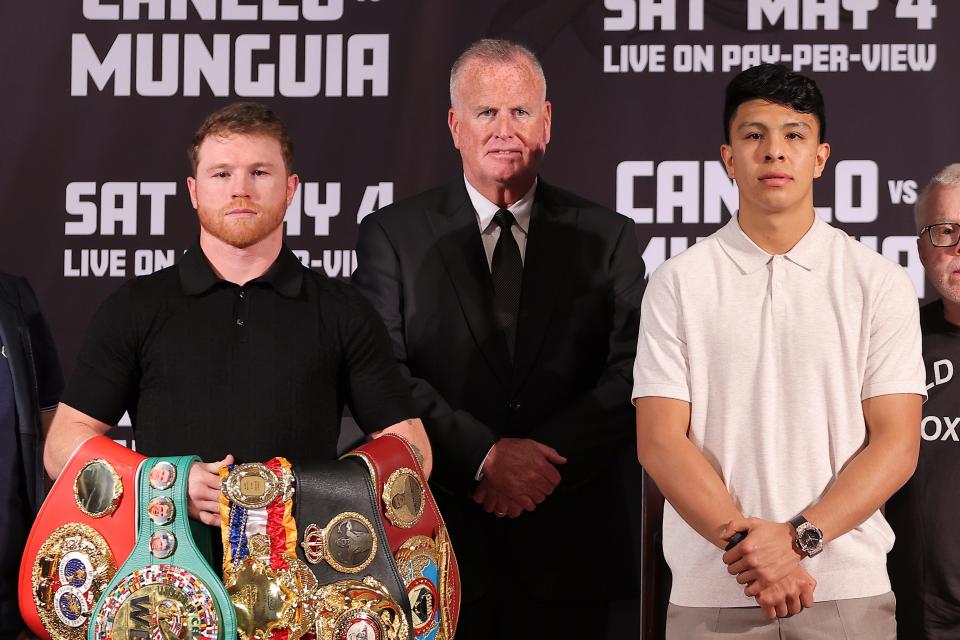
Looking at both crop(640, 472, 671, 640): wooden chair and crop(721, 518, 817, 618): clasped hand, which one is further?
crop(640, 472, 671, 640): wooden chair

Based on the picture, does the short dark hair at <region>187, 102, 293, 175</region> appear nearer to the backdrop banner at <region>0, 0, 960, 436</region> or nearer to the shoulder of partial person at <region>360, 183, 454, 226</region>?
the shoulder of partial person at <region>360, 183, 454, 226</region>

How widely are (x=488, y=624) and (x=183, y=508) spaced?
43.7 inches

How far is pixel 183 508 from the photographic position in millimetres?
2387

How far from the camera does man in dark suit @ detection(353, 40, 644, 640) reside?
315 cm

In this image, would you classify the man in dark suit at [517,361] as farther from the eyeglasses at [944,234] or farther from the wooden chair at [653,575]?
the eyeglasses at [944,234]

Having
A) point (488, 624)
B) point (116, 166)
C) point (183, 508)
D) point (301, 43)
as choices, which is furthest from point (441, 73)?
point (183, 508)

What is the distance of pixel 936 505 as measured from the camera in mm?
2969

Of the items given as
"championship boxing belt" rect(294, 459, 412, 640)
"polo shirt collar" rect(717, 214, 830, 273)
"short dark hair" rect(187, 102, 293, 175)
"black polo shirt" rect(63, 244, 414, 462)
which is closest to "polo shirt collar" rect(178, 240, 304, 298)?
"black polo shirt" rect(63, 244, 414, 462)

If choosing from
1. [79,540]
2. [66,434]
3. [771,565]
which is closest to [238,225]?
[66,434]

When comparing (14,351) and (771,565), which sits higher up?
(14,351)

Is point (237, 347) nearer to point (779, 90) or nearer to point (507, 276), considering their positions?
point (507, 276)

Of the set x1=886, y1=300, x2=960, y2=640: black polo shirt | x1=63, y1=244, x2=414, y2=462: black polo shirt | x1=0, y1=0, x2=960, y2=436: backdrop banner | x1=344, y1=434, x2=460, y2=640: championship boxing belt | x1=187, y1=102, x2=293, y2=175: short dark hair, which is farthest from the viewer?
x1=0, y1=0, x2=960, y2=436: backdrop banner

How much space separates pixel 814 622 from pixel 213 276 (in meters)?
1.46

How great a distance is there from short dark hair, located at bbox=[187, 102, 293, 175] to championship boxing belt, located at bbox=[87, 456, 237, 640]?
0.76 metres
